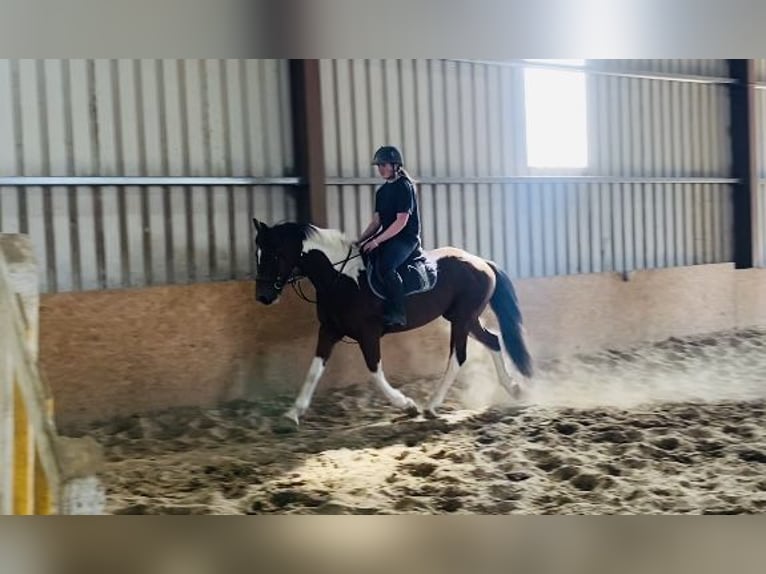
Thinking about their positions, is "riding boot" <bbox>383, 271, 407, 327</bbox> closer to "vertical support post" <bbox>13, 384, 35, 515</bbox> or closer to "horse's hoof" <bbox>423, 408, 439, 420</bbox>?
"horse's hoof" <bbox>423, 408, 439, 420</bbox>

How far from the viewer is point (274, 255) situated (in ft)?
7.44

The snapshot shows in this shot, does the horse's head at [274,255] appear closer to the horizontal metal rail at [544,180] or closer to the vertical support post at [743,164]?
the horizontal metal rail at [544,180]

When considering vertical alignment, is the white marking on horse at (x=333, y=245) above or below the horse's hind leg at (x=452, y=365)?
above

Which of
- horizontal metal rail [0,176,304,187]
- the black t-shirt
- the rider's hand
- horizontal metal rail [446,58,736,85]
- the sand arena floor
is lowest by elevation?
the sand arena floor

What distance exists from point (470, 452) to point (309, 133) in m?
1.01

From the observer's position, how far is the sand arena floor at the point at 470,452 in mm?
2248

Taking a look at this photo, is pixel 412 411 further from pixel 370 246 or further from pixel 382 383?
pixel 370 246

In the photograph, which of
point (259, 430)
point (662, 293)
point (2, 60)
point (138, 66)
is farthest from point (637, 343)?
point (2, 60)

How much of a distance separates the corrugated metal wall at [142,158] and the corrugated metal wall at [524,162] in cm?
21

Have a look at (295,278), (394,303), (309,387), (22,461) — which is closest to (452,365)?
(394,303)

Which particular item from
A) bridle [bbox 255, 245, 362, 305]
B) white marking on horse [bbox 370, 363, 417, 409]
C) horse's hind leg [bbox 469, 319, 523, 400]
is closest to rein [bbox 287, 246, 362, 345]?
bridle [bbox 255, 245, 362, 305]

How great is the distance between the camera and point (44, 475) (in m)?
2.26

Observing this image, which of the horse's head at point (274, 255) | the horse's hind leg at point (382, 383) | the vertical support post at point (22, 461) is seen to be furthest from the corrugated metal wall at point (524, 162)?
the vertical support post at point (22, 461)

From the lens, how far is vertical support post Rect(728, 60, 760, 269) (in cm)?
238
